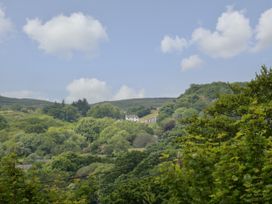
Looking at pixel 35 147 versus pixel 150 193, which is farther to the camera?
pixel 35 147

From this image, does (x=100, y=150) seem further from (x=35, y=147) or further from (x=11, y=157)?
(x=11, y=157)

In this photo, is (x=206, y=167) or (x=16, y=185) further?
(x=16, y=185)

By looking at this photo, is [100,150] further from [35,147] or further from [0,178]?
[0,178]

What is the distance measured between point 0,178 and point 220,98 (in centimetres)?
1324

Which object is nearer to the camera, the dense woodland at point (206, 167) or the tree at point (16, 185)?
the dense woodland at point (206, 167)

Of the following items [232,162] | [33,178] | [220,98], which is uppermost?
[220,98]

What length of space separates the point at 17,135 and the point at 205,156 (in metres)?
123

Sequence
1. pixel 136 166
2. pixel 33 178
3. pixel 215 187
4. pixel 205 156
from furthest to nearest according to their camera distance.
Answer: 1. pixel 136 166
2. pixel 33 178
3. pixel 205 156
4. pixel 215 187

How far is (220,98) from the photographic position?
20109mm

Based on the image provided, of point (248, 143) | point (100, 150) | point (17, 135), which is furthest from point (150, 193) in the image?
point (17, 135)

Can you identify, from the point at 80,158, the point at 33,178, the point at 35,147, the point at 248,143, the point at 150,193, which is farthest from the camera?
the point at 35,147

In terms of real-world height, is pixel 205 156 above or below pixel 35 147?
above

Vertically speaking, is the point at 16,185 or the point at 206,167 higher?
the point at 206,167

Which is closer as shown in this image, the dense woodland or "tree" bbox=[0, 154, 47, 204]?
the dense woodland
